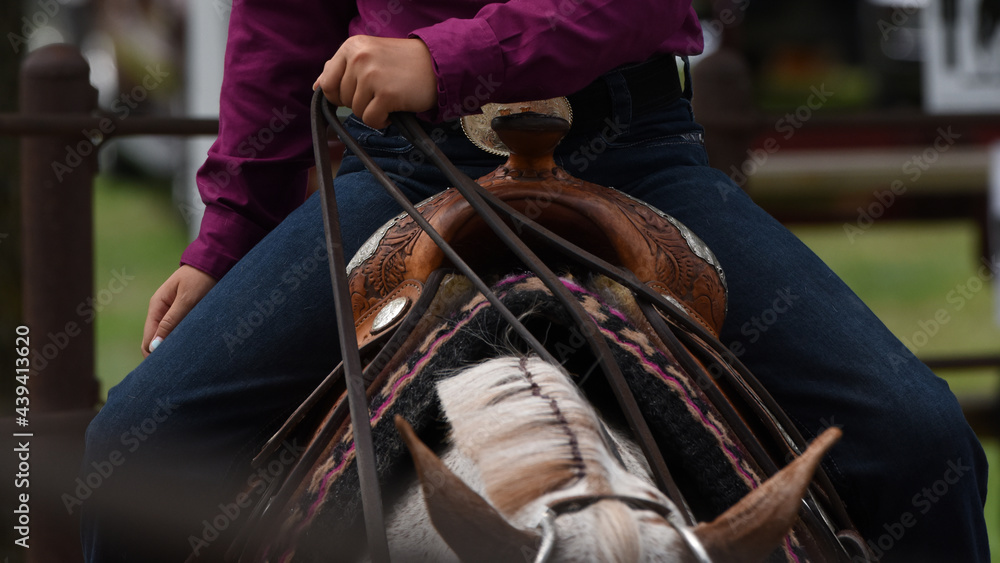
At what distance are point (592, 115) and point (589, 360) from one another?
0.43 metres

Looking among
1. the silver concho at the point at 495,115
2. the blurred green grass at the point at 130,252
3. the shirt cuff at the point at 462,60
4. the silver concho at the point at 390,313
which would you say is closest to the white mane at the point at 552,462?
the silver concho at the point at 390,313

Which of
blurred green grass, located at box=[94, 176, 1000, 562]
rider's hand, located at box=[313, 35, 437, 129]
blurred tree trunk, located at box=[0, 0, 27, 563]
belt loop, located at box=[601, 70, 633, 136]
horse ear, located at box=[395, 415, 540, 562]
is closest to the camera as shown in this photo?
horse ear, located at box=[395, 415, 540, 562]

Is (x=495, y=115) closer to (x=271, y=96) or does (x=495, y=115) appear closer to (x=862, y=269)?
(x=271, y=96)

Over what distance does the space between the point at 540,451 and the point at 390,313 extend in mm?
356

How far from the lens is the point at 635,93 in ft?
4.20

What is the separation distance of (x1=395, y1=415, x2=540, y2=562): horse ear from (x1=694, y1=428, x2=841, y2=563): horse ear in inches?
5.1

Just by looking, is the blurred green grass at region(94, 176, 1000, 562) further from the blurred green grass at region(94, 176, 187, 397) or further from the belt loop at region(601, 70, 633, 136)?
the belt loop at region(601, 70, 633, 136)

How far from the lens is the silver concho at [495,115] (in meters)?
1.16

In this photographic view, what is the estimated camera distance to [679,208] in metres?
1.28

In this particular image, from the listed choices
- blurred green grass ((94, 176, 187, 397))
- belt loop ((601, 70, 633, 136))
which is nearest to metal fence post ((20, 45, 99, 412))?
belt loop ((601, 70, 633, 136))

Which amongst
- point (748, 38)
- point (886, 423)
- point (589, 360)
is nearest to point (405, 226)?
point (589, 360)

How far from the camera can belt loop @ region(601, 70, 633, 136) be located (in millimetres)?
1242

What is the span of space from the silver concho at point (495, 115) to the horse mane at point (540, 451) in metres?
0.48

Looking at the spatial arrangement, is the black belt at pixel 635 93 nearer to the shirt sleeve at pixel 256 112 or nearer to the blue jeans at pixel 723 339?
the blue jeans at pixel 723 339
